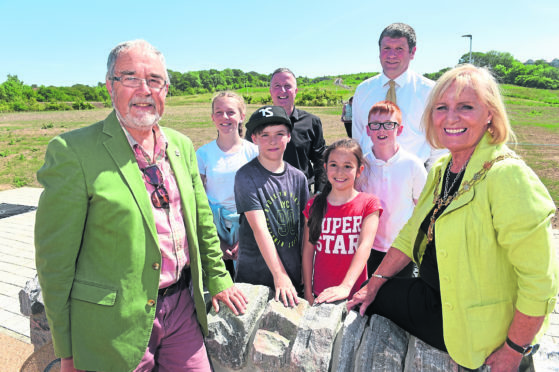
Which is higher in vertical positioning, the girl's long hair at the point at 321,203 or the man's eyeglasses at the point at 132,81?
the man's eyeglasses at the point at 132,81

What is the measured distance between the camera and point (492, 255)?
4.62ft

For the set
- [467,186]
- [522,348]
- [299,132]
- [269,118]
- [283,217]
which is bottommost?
[522,348]

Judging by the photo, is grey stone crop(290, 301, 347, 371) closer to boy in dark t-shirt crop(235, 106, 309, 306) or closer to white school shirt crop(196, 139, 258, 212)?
boy in dark t-shirt crop(235, 106, 309, 306)

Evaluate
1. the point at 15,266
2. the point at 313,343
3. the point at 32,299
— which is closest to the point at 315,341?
the point at 313,343

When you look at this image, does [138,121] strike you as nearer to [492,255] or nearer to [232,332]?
[232,332]

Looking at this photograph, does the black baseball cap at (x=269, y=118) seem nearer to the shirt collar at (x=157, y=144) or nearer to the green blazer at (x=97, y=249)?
the shirt collar at (x=157, y=144)

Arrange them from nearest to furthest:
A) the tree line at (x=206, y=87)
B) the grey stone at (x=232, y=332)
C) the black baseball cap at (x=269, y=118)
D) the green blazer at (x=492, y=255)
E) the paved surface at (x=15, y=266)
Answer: the green blazer at (x=492, y=255)
the grey stone at (x=232, y=332)
the black baseball cap at (x=269, y=118)
the paved surface at (x=15, y=266)
the tree line at (x=206, y=87)

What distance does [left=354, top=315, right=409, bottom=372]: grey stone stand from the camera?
5.10 feet

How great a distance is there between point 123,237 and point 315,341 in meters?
0.99

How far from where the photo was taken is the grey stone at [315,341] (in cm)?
163

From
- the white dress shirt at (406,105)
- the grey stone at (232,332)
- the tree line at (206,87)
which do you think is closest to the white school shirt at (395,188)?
the white dress shirt at (406,105)

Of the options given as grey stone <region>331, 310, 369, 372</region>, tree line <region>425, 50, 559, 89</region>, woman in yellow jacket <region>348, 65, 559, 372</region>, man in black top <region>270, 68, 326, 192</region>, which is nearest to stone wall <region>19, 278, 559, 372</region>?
grey stone <region>331, 310, 369, 372</region>

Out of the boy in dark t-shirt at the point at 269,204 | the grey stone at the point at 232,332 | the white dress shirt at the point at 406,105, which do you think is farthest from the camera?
the white dress shirt at the point at 406,105

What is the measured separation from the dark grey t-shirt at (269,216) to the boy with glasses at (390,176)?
669mm
